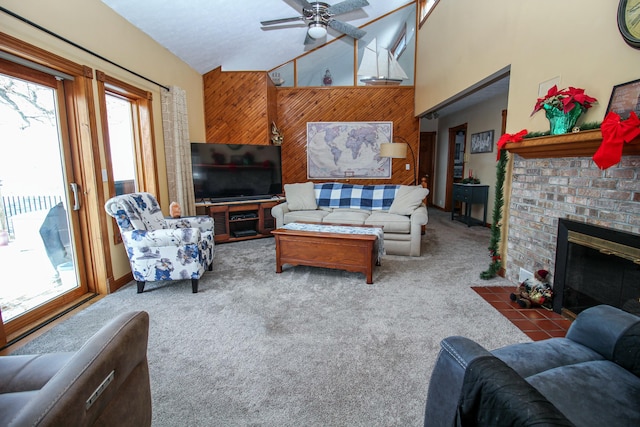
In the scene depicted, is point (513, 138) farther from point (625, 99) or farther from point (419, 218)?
point (419, 218)

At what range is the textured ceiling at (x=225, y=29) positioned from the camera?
3334mm

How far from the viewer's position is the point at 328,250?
3.22 m

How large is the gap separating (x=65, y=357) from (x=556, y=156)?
328 centimetres

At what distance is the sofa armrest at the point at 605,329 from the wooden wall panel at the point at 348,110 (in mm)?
5051

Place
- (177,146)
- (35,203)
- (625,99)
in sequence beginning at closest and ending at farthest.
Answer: (625,99)
(35,203)
(177,146)

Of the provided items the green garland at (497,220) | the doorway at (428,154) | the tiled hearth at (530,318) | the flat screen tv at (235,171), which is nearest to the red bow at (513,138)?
the green garland at (497,220)

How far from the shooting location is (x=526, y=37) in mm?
2754

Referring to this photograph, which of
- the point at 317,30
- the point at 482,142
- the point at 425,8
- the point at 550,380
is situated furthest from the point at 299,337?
the point at 425,8

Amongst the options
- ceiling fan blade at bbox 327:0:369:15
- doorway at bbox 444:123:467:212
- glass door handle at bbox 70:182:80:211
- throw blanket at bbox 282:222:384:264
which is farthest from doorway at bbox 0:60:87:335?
doorway at bbox 444:123:467:212

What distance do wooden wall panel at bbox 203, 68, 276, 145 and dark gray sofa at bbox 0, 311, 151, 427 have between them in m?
4.80

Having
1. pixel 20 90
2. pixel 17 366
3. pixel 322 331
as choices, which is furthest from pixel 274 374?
pixel 20 90

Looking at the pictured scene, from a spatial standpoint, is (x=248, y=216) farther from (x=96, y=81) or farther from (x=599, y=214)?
(x=599, y=214)

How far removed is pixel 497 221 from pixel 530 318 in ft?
3.74

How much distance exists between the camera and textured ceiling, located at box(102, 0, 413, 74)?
10.9 feet
